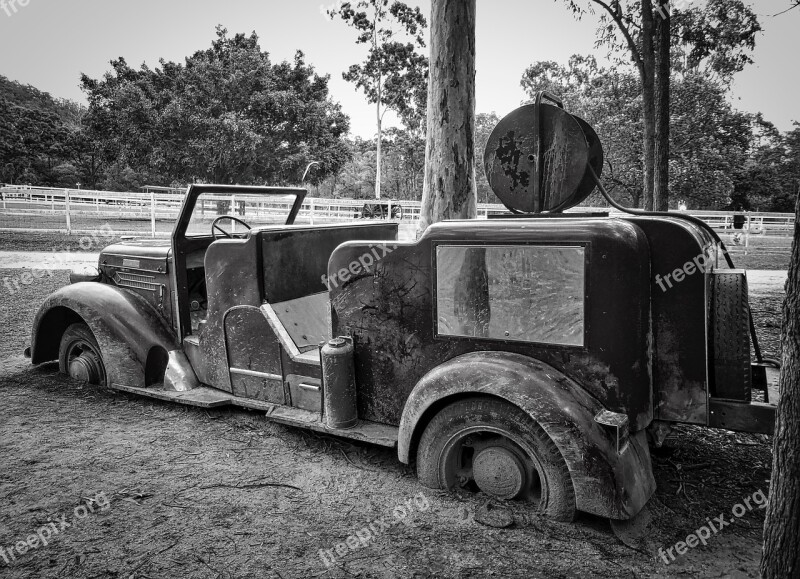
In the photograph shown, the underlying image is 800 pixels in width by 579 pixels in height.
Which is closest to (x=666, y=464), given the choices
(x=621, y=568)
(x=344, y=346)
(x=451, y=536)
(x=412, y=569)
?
(x=621, y=568)

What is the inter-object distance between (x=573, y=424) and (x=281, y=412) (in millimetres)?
1910

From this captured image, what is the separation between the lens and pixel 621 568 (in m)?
2.22

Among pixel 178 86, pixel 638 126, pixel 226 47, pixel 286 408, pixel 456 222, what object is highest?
pixel 226 47

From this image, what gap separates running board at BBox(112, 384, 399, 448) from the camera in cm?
305

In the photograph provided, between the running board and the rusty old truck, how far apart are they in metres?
0.02

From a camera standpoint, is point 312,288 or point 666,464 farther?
point 312,288

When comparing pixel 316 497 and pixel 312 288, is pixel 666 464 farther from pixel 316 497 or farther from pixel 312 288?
pixel 312 288

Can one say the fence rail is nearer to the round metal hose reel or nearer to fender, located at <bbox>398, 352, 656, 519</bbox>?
the round metal hose reel

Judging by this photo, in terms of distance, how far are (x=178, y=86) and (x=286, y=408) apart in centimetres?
2873

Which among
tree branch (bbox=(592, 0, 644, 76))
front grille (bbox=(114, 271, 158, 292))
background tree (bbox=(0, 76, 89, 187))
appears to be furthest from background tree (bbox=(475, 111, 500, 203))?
front grille (bbox=(114, 271, 158, 292))

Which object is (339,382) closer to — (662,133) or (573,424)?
(573,424)

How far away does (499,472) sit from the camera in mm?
2658
